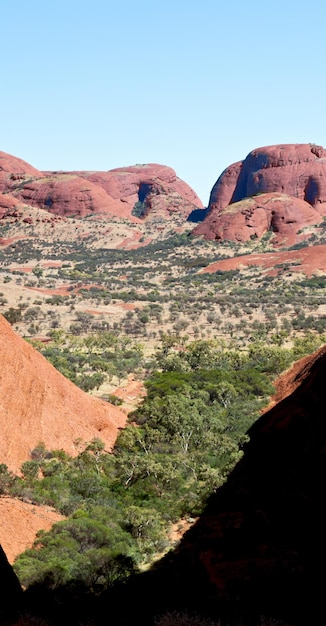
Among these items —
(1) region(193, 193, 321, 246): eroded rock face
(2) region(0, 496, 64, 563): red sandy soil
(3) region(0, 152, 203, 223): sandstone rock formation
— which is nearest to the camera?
(2) region(0, 496, 64, 563): red sandy soil

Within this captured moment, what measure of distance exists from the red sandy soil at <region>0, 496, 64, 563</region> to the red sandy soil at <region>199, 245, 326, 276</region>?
66348 millimetres

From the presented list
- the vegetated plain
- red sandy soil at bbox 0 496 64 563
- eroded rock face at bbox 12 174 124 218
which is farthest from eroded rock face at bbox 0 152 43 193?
red sandy soil at bbox 0 496 64 563

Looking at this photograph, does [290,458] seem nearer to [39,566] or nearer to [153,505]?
[153,505]

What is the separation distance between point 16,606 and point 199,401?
18.5 m

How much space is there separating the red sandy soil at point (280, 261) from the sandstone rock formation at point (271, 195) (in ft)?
42.0

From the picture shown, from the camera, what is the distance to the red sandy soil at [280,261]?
7934 centimetres

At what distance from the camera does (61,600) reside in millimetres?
11938

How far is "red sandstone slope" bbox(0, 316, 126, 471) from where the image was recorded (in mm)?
19344

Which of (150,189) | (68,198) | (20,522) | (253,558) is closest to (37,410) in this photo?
(20,522)

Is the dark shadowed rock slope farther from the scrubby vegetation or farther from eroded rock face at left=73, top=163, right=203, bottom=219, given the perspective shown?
eroded rock face at left=73, top=163, right=203, bottom=219

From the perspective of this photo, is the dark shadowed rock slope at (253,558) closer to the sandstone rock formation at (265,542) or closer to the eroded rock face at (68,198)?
the sandstone rock formation at (265,542)

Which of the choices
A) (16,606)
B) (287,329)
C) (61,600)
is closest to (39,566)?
(61,600)

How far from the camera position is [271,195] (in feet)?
355

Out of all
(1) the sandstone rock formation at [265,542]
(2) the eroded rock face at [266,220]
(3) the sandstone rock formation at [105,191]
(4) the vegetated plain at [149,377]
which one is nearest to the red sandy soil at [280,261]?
(4) the vegetated plain at [149,377]
